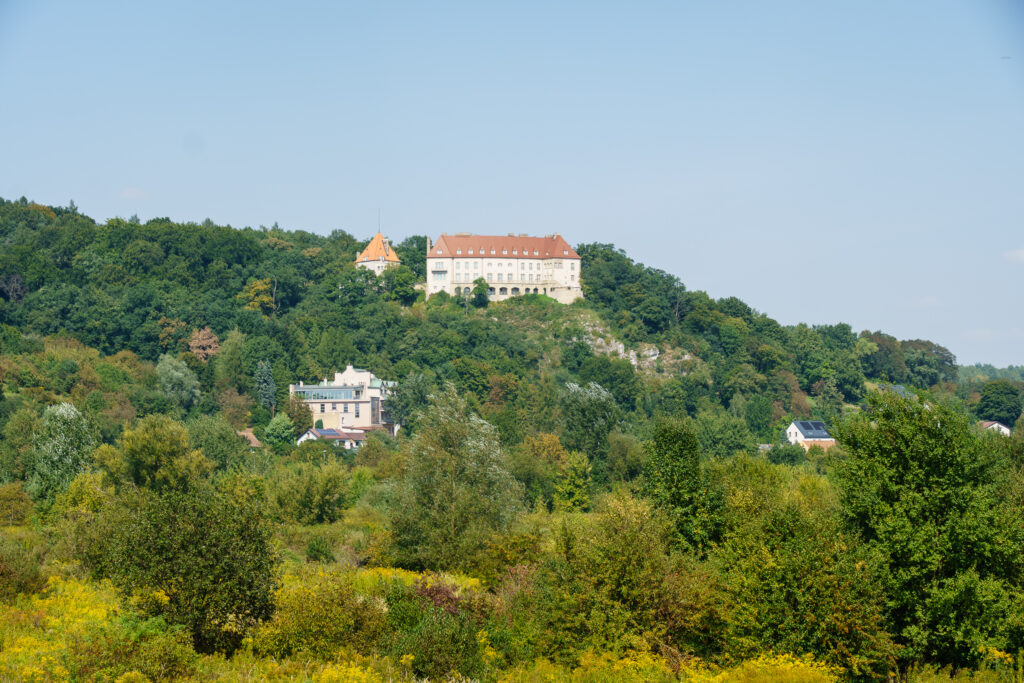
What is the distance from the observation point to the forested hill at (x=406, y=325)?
9350 centimetres

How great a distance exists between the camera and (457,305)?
343ft

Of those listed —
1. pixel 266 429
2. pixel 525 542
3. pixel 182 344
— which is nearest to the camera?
pixel 525 542

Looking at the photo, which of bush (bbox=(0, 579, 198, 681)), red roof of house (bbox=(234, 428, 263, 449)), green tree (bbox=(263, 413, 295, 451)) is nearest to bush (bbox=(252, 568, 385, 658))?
bush (bbox=(0, 579, 198, 681))

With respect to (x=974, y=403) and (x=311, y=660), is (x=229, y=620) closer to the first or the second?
(x=311, y=660)

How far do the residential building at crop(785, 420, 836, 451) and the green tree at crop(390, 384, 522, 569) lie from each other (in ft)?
180

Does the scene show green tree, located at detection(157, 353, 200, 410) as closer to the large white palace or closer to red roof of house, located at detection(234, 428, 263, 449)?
red roof of house, located at detection(234, 428, 263, 449)

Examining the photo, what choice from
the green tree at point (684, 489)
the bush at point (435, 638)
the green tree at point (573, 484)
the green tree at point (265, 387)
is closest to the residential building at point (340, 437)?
the green tree at point (265, 387)

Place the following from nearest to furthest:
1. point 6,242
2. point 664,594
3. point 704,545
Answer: point 664,594, point 704,545, point 6,242

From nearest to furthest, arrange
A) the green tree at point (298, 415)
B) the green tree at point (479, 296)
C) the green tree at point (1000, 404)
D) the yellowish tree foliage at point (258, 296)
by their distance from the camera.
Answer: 1. the green tree at point (298, 415)
2. the green tree at point (1000, 404)
3. the green tree at point (479, 296)
4. the yellowish tree foliage at point (258, 296)

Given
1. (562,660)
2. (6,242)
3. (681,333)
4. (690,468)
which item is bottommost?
(562,660)

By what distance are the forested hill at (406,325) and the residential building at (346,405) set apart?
3385 millimetres

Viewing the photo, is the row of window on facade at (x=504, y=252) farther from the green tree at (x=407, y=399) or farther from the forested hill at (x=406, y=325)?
the green tree at (x=407, y=399)

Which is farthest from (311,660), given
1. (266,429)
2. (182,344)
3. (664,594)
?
(182,344)

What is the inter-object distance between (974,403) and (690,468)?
75711 mm
